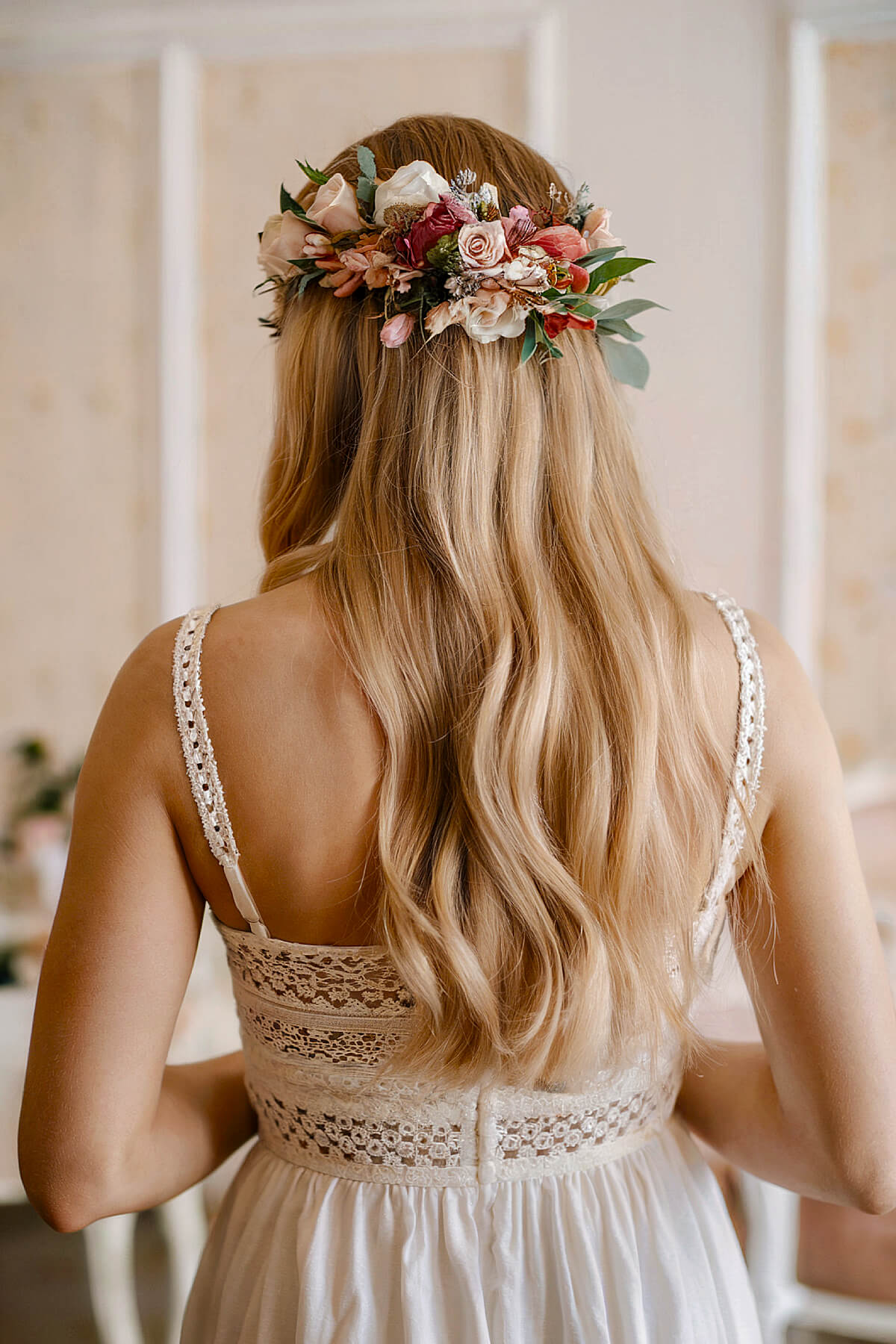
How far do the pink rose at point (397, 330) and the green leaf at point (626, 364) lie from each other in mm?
219

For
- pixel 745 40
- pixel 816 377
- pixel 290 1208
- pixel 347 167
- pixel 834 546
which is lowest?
pixel 290 1208

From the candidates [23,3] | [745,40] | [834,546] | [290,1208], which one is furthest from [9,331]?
[290,1208]

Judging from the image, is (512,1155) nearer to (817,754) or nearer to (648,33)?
(817,754)

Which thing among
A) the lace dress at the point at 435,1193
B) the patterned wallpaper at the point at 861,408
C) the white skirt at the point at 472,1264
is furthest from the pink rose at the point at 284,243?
the patterned wallpaper at the point at 861,408

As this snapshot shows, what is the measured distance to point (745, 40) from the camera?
2.38m

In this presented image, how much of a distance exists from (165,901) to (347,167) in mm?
628

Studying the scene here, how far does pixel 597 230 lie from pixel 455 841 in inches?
21.0

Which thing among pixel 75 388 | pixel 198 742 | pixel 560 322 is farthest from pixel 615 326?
pixel 75 388

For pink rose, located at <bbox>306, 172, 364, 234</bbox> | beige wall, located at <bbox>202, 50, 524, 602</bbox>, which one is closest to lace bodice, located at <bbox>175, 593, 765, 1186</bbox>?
pink rose, located at <bbox>306, 172, 364, 234</bbox>

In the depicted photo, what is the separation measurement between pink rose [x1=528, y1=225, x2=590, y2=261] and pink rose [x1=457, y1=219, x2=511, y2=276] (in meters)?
0.04

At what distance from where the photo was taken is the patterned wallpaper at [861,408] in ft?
7.99

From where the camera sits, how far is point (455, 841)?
737 millimetres

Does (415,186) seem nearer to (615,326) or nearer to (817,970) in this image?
(615,326)

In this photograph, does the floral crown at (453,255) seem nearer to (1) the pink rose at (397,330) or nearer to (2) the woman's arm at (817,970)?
(1) the pink rose at (397,330)
